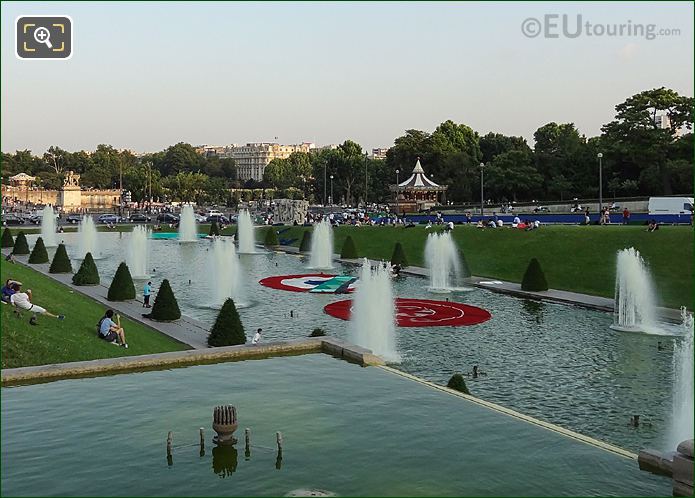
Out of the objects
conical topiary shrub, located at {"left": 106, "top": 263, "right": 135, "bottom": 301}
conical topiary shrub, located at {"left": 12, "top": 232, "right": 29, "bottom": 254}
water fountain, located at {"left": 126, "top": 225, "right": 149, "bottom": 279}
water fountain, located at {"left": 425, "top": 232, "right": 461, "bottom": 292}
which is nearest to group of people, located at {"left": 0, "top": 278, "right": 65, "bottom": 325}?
conical topiary shrub, located at {"left": 106, "top": 263, "right": 135, "bottom": 301}

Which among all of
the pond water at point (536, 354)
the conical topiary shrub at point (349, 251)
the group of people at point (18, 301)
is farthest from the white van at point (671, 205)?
the group of people at point (18, 301)

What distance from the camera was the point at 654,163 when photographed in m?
73.3

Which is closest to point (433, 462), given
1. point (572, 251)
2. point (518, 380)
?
point (518, 380)

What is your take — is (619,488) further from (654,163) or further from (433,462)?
(654,163)

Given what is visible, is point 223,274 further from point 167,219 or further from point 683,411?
point 167,219

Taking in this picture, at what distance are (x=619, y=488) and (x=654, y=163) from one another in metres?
69.4

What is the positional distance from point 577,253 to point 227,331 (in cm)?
2638

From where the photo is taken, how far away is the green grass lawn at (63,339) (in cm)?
1859

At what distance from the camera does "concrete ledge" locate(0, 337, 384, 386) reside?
56.3 feet

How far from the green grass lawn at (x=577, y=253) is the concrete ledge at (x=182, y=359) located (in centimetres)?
1821

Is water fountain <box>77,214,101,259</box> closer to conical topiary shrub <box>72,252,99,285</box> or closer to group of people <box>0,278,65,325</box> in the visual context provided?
conical topiary shrub <box>72,252,99,285</box>

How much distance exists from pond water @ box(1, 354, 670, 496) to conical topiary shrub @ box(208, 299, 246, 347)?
366 cm

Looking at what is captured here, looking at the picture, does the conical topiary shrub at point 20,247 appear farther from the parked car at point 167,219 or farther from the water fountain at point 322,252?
the parked car at point 167,219

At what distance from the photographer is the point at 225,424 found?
1305 centimetres
